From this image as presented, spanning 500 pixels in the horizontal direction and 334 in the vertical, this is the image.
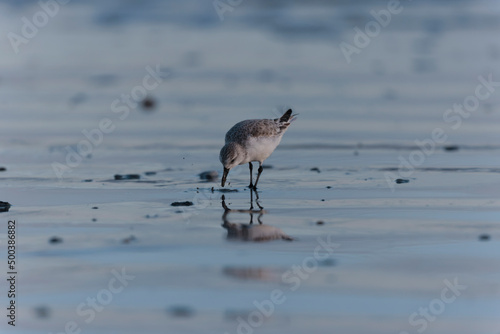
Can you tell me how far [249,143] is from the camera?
9.83 meters

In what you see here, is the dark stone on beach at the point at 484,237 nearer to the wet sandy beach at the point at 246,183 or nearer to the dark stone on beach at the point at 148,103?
the wet sandy beach at the point at 246,183

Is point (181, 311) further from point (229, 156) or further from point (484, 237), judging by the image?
point (229, 156)

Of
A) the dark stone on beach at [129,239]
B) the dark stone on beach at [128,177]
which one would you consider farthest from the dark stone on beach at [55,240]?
the dark stone on beach at [128,177]

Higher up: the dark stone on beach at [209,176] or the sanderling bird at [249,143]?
the sanderling bird at [249,143]

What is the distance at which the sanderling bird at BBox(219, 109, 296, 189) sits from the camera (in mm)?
9656

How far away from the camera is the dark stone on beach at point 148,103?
1378cm

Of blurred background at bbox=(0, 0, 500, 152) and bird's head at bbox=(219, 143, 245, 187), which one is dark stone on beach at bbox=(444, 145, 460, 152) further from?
bird's head at bbox=(219, 143, 245, 187)

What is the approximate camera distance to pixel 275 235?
24.4 ft

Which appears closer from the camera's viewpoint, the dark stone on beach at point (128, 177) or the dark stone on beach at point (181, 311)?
the dark stone on beach at point (181, 311)

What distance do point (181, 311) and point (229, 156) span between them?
406 centimetres

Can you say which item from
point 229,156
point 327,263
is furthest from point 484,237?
point 229,156

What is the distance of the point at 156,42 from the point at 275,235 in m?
12.5

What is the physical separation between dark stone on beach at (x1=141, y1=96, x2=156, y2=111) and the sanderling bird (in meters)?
3.80

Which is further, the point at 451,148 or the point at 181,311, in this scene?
the point at 451,148
